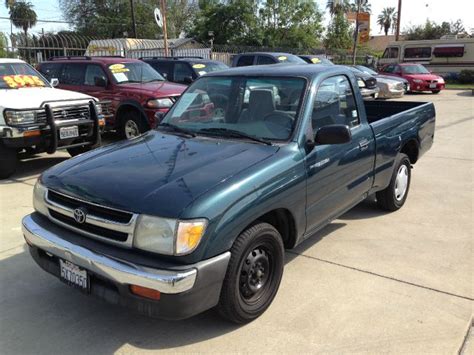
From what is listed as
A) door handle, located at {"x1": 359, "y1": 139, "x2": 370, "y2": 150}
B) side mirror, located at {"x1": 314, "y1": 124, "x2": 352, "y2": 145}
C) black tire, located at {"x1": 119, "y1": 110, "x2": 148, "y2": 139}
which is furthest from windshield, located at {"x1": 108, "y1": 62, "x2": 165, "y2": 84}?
side mirror, located at {"x1": 314, "y1": 124, "x2": 352, "y2": 145}

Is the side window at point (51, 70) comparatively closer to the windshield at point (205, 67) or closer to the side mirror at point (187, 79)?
the side mirror at point (187, 79)

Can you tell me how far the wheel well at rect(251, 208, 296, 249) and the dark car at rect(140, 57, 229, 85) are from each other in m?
8.65

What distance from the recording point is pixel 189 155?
11.3ft

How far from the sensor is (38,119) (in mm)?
6859

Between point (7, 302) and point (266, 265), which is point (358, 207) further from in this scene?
point (7, 302)

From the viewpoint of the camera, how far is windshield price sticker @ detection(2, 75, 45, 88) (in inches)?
A: 307

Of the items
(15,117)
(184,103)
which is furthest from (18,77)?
(184,103)

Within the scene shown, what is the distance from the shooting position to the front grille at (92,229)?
9.25 feet

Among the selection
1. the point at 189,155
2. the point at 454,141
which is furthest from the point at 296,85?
the point at 454,141

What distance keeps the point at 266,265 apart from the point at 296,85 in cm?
159

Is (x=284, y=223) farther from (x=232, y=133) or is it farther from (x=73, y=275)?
(x=73, y=275)

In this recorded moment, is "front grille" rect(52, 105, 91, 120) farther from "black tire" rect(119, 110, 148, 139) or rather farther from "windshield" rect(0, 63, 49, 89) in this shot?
"black tire" rect(119, 110, 148, 139)

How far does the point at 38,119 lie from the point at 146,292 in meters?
5.09

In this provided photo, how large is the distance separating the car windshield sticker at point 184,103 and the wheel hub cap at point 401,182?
2605 millimetres
